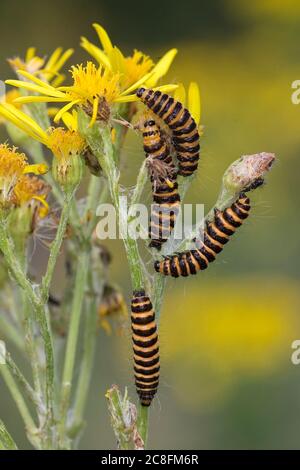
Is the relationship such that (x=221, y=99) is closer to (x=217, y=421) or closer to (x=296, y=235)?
(x=296, y=235)

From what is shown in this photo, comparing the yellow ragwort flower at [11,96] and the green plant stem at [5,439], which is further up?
the yellow ragwort flower at [11,96]

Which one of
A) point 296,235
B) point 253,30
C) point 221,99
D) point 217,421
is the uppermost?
point 253,30

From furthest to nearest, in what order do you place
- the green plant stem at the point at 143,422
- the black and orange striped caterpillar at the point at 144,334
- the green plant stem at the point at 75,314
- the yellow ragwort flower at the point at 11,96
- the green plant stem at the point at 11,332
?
1. the yellow ragwort flower at the point at 11,96
2. the green plant stem at the point at 11,332
3. the green plant stem at the point at 75,314
4. the green plant stem at the point at 143,422
5. the black and orange striped caterpillar at the point at 144,334

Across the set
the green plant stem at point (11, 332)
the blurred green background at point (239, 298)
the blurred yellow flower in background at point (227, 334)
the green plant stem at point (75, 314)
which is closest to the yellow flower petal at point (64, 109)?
the green plant stem at point (75, 314)

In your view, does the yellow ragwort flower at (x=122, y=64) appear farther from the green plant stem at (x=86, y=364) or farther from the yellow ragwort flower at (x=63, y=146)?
the green plant stem at (x=86, y=364)

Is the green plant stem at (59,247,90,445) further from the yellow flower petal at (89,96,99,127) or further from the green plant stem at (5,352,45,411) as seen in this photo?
the yellow flower petal at (89,96,99,127)
